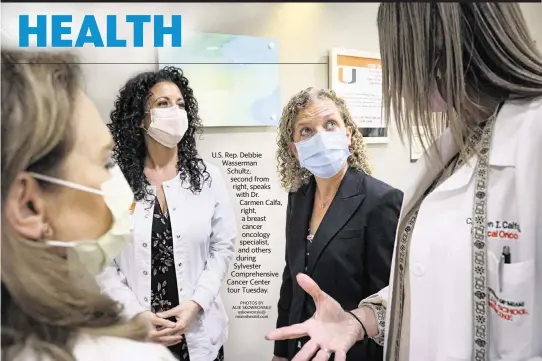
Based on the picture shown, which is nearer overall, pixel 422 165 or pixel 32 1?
pixel 32 1

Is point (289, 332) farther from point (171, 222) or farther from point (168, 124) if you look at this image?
point (168, 124)

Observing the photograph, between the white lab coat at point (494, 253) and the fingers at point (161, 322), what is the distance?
0.67 m

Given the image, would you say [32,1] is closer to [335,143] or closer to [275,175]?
[275,175]

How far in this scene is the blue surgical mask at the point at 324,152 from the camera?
4.52 feet

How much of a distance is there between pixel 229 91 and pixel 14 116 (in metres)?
0.56

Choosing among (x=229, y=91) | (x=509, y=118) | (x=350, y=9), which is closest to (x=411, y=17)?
(x=350, y=9)

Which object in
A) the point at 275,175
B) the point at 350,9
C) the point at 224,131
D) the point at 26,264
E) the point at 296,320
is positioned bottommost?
the point at 296,320

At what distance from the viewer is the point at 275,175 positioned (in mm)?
1392

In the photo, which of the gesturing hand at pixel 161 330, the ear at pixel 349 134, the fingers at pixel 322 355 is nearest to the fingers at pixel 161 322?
the gesturing hand at pixel 161 330

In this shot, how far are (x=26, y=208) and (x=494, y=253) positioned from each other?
3.80ft

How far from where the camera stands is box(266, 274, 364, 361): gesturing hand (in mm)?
1362

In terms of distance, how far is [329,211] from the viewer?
1408 millimetres

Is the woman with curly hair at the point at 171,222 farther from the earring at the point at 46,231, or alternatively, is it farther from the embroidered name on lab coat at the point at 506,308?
the embroidered name on lab coat at the point at 506,308

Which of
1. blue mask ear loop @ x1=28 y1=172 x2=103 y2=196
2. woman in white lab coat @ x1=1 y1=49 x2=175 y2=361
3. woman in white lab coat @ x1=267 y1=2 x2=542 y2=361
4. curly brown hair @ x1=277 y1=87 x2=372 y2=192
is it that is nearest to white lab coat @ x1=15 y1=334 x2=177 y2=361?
woman in white lab coat @ x1=1 y1=49 x2=175 y2=361
